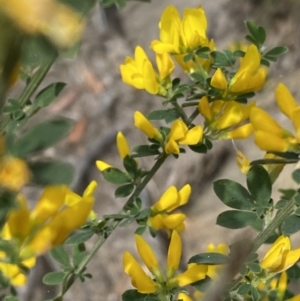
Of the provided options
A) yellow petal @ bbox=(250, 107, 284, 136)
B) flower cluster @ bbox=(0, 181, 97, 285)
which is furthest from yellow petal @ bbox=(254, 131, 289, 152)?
flower cluster @ bbox=(0, 181, 97, 285)

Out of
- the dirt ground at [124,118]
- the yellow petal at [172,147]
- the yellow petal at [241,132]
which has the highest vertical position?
the yellow petal at [172,147]

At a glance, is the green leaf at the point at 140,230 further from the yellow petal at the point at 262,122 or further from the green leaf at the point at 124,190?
the yellow petal at the point at 262,122

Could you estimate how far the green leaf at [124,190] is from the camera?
26.9 inches

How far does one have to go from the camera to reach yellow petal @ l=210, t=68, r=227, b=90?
607 millimetres

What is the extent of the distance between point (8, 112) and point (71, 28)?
41 cm

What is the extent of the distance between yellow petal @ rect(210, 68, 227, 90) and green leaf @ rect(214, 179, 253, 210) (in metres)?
0.11

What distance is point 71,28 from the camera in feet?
0.75

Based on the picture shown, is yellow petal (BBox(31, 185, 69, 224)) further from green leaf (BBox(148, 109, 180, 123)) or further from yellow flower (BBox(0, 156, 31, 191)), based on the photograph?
green leaf (BBox(148, 109, 180, 123))

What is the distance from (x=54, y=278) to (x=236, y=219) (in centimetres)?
25

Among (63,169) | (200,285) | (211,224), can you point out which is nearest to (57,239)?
(63,169)

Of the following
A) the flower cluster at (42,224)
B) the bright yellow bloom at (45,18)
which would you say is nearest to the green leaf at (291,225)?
the flower cluster at (42,224)

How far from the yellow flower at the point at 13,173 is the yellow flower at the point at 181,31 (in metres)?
0.37

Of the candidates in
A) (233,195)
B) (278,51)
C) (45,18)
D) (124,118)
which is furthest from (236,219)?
(124,118)

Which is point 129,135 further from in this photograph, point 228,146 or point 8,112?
point 8,112
